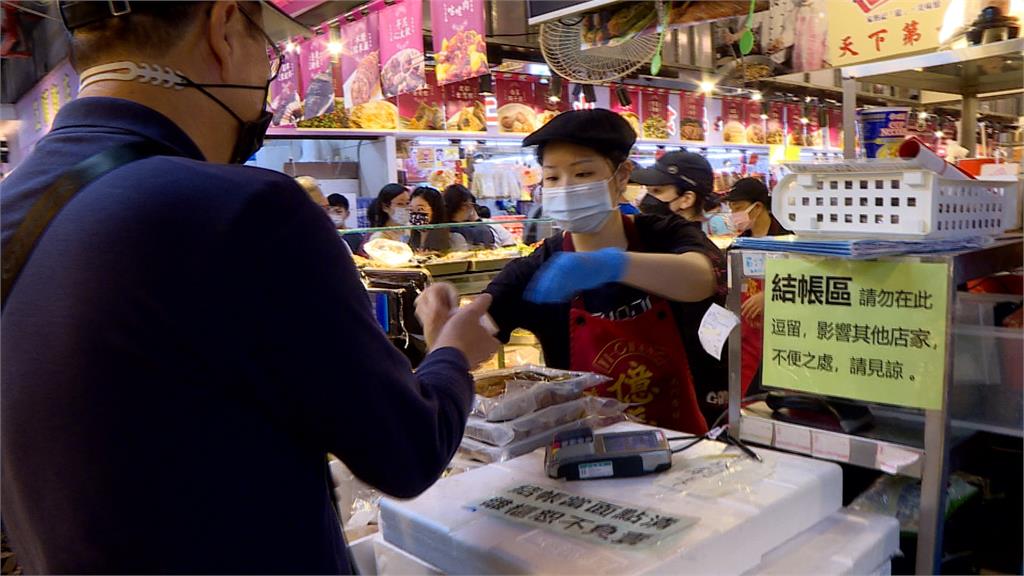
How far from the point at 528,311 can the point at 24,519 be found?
141 cm

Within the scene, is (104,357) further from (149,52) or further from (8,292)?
(149,52)

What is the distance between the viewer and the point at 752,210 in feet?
13.7

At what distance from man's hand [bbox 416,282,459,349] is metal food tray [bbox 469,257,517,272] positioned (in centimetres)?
193

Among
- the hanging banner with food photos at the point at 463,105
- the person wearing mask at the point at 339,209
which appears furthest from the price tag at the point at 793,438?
the hanging banner with food photos at the point at 463,105

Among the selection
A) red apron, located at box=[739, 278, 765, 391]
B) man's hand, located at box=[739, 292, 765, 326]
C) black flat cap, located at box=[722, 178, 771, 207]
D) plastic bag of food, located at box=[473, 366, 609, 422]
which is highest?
black flat cap, located at box=[722, 178, 771, 207]

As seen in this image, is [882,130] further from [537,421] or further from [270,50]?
[270,50]

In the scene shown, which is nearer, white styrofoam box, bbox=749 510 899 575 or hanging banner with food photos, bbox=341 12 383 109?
white styrofoam box, bbox=749 510 899 575

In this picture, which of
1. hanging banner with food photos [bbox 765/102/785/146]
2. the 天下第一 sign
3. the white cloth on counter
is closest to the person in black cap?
the 天下第一 sign

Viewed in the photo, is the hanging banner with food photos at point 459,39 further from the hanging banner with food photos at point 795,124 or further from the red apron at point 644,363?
the hanging banner with food photos at point 795,124

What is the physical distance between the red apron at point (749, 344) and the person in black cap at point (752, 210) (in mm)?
2734

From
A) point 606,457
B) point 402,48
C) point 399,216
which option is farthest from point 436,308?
point 399,216

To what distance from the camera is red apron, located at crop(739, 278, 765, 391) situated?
1.46m

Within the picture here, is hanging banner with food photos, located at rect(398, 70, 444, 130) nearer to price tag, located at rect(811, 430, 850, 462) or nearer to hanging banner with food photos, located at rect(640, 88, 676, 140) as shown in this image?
hanging banner with food photos, located at rect(640, 88, 676, 140)

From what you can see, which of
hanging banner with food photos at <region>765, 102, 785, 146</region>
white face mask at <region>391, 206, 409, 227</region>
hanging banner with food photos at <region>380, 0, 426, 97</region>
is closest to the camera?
hanging banner with food photos at <region>380, 0, 426, 97</region>
